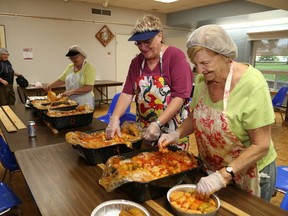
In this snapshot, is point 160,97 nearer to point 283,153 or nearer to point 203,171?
point 203,171

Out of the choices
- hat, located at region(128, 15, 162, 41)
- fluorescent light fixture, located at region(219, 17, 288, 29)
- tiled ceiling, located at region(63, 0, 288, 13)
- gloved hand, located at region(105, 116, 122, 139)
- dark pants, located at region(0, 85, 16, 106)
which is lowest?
dark pants, located at region(0, 85, 16, 106)

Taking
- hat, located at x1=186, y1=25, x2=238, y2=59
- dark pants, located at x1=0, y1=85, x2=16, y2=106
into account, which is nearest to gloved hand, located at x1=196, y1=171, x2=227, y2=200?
hat, located at x1=186, y1=25, x2=238, y2=59

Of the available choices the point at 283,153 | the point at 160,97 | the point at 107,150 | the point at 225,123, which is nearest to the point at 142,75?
the point at 160,97

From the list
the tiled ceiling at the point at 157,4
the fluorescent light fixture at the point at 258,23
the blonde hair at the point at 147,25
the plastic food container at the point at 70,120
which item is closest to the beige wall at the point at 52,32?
the tiled ceiling at the point at 157,4

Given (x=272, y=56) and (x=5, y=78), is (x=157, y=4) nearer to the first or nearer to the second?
(x=272, y=56)

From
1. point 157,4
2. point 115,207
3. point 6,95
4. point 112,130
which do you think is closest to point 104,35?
point 157,4

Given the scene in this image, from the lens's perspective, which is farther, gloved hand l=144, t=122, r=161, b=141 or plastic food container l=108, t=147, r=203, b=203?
gloved hand l=144, t=122, r=161, b=141

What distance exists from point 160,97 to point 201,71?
0.65m

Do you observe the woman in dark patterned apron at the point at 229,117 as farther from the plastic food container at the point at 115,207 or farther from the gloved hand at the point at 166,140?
the plastic food container at the point at 115,207

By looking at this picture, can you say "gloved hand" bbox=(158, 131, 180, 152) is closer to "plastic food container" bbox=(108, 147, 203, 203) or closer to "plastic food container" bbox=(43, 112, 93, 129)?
"plastic food container" bbox=(108, 147, 203, 203)

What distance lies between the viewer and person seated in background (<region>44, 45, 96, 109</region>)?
2.90 meters

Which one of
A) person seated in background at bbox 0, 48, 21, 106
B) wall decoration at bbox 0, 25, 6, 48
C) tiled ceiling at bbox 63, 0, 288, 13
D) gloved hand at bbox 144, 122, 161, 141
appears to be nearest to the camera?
gloved hand at bbox 144, 122, 161, 141

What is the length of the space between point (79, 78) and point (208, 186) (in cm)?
246

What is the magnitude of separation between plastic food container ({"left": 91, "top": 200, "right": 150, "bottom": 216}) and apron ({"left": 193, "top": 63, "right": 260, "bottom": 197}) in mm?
495
